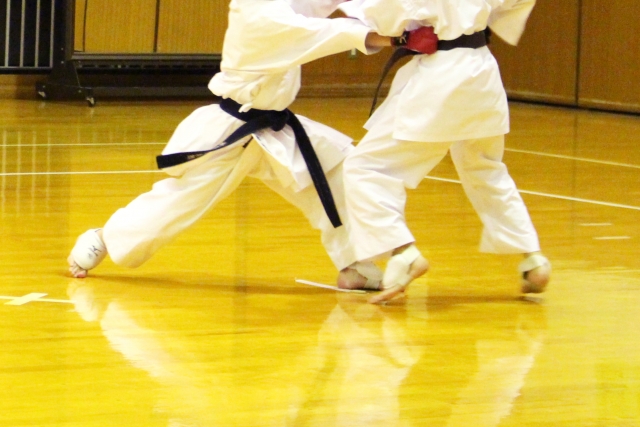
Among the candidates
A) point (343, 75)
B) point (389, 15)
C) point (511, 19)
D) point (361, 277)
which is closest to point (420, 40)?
point (389, 15)

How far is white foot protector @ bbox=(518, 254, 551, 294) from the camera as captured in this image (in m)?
2.42

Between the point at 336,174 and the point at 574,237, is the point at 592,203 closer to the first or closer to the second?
the point at 574,237

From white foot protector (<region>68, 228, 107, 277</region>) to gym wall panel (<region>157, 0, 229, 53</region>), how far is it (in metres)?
4.10

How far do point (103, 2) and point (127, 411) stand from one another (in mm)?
4975

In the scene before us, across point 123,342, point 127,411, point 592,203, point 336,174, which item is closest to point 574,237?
point 592,203

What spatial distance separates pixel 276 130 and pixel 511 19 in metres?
0.56

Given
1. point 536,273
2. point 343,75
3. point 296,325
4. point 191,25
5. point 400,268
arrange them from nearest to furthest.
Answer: point 296,325 → point 400,268 → point 536,273 → point 191,25 → point 343,75

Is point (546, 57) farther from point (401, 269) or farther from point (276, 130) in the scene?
point (401, 269)

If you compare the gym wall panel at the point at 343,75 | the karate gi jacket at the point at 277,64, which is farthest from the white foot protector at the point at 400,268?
the gym wall panel at the point at 343,75

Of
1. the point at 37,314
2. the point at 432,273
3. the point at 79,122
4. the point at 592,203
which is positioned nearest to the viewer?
the point at 37,314

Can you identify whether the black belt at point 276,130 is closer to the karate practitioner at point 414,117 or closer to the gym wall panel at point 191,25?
the karate practitioner at point 414,117

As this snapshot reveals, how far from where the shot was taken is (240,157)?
247 cm

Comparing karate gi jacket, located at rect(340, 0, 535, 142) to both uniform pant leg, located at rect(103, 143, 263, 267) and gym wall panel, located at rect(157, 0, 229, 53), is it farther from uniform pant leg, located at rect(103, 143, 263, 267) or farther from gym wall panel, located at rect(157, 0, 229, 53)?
gym wall panel, located at rect(157, 0, 229, 53)

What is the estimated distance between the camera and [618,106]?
6641 mm
